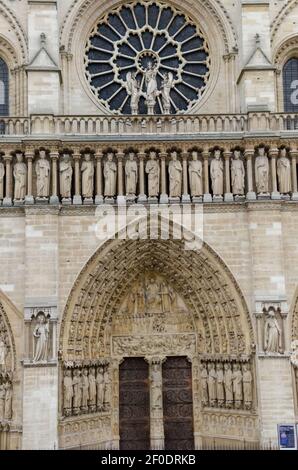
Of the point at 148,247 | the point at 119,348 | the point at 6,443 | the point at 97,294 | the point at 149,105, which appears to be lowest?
the point at 6,443

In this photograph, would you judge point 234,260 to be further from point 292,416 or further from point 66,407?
point 66,407

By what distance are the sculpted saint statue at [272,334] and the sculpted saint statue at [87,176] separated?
4.45m

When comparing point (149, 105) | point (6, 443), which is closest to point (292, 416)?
point (6, 443)

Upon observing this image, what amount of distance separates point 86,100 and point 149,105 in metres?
1.55

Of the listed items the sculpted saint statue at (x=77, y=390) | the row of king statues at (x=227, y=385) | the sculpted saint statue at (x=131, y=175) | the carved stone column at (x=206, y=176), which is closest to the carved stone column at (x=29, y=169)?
the sculpted saint statue at (x=131, y=175)

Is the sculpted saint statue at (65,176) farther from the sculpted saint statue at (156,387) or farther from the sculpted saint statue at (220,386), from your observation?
the sculpted saint statue at (220,386)

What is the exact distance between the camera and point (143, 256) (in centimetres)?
1512

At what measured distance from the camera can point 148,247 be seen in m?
15.0

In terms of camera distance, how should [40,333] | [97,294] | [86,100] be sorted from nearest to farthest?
[40,333] → [97,294] → [86,100]

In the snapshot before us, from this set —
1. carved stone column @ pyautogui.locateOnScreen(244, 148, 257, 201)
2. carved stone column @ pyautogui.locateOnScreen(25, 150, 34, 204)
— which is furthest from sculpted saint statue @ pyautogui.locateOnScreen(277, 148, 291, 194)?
carved stone column @ pyautogui.locateOnScreen(25, 150, 34, 204)

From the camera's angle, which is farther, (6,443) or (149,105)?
(149,105)

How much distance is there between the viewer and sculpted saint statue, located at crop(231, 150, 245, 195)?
1479cm

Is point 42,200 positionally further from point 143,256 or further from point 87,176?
point 143,256

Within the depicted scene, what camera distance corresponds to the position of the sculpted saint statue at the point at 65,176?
1455 centimetres
